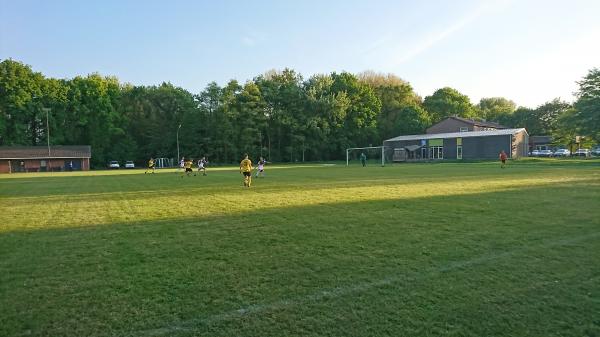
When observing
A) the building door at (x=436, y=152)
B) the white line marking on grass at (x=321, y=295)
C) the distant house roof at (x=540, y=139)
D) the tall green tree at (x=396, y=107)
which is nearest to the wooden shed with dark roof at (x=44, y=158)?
the tall green tree at (x=396, y=107)

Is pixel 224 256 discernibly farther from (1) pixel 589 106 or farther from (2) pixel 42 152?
(2) pixel 42 152

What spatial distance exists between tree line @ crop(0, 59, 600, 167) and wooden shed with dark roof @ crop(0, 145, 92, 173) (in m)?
6.13

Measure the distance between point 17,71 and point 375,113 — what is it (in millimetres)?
66308

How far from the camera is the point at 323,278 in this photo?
17.4 ft

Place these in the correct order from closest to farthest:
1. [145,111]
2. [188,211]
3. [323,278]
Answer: [323,278] < [188,211] < [145,111]

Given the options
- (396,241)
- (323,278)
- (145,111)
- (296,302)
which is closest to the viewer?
(296,302)

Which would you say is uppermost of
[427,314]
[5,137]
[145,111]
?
[145,111]

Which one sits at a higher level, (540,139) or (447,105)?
(447,105)

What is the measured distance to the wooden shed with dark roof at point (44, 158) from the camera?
6247 cm

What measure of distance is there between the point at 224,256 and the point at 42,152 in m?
Result: 72.1

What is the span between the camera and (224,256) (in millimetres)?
6449

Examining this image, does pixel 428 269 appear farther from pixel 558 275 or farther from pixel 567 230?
pixel 567 230

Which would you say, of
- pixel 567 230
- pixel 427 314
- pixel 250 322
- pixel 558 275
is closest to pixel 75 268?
pixel 250 322

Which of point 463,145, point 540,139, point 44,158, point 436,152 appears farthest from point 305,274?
point 540,139
